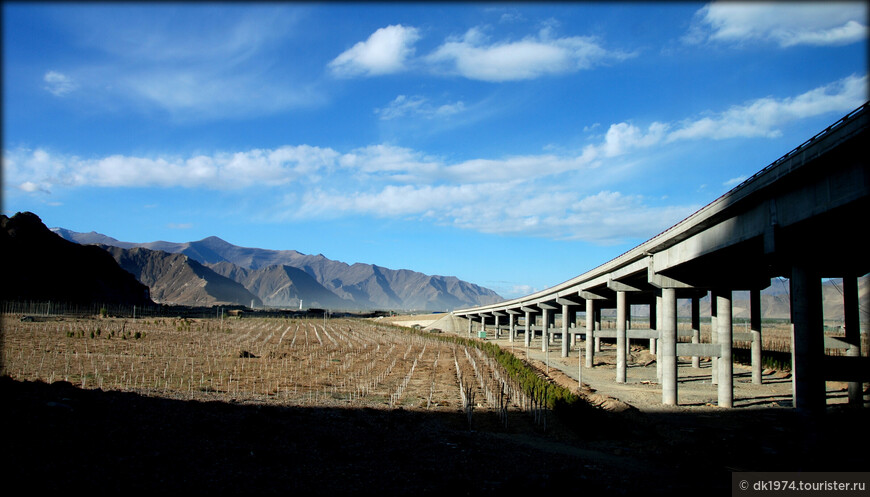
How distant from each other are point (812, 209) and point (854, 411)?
10462mm

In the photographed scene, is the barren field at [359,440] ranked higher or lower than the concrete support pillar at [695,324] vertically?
lower

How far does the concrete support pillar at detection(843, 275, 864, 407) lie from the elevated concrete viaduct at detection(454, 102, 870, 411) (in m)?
0.04

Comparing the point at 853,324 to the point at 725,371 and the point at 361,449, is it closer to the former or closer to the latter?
the point at 725,371

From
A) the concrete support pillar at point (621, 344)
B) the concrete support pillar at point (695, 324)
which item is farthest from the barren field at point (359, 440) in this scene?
the concrete support pillar at point (695, 324)

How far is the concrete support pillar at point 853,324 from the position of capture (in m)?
22.2

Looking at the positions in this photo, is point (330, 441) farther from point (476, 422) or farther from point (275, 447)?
point (476, 422)

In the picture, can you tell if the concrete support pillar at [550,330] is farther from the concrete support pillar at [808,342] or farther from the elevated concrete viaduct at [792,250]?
the concrete support pillar at [808,342]

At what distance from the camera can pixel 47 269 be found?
10319 centimetres

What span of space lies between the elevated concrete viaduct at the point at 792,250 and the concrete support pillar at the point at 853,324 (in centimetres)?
4

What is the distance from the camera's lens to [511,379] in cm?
3000

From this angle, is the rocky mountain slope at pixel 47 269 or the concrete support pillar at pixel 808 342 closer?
the concrete support pillar at pixel 808 342

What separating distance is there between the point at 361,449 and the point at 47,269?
114 meters

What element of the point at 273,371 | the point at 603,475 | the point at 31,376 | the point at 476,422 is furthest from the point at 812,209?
the point at 31,376

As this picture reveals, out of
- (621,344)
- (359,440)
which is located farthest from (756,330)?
(359,440)
